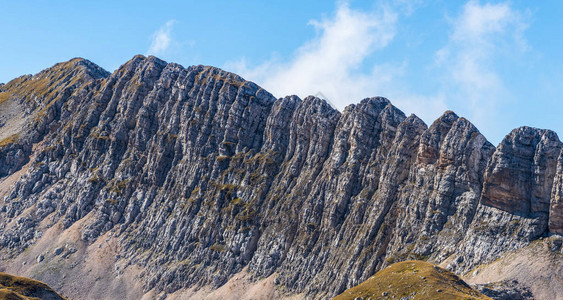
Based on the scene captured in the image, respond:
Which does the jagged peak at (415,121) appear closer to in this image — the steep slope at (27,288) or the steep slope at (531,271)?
the steep slope at (531,271)

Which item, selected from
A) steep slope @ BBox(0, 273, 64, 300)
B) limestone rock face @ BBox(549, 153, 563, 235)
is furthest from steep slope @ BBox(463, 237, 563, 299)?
steep slope @ BBox(0, 273, 64, 300)

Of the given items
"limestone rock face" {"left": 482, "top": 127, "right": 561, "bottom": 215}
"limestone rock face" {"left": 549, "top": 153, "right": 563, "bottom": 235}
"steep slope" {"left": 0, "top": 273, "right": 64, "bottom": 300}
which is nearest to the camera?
"steep slope" {"left": 0, "top": 273, "right": 64, "bottom": 300}

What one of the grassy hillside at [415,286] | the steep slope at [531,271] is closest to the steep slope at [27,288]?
the grassy hillside at [415,286]

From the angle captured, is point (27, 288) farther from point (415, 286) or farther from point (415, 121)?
point (415, 121)

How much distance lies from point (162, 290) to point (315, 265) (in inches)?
2156

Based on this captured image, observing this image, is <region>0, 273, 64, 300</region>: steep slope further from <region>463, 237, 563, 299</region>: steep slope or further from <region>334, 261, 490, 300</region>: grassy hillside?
<region>463, 237, 563, 299</region>: steep slope

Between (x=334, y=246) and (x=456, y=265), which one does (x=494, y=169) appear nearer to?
(x=456, y=265)

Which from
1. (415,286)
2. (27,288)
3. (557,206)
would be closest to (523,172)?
(557,206)

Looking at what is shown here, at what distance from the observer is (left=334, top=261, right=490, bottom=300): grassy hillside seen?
11875 cm

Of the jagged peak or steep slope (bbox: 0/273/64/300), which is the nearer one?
steep slope (bbox: 0/273/64/300)

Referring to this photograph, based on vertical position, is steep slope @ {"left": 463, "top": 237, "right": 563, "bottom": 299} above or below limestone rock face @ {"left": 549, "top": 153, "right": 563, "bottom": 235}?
below

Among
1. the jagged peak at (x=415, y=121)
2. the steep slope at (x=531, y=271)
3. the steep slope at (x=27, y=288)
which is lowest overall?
the steep slope at (x=27, y=288)

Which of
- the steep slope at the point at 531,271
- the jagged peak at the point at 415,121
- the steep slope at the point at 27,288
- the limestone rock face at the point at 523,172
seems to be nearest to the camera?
the steep slope at the point at 531,271

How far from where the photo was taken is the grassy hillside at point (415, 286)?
11875 centimetres
